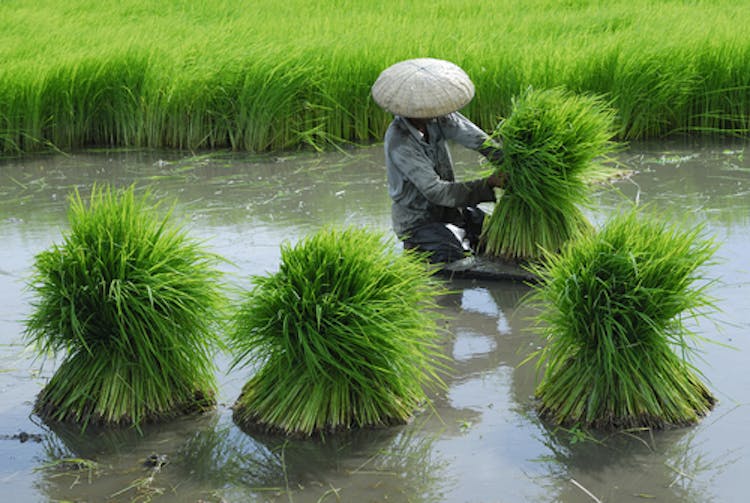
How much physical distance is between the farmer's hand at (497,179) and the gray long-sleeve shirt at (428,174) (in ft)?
0.10

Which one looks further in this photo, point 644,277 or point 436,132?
point 436,132

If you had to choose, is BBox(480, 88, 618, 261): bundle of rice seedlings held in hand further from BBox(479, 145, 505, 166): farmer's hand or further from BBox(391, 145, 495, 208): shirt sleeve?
BBox(391, 145, 495, 208): shirt sleeve

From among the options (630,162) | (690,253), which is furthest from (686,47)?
(690,253)

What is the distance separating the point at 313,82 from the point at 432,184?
11.0 feet

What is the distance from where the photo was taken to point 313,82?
8641 mm

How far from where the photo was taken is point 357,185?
767 centimetres

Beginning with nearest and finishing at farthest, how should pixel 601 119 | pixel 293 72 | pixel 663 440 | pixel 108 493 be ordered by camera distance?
1. pixel 108 493
2. pixel 663 440
3. pixel 601 119
4. pixel 293 72

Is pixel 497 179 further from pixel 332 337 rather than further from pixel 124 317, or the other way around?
pixel 124 317

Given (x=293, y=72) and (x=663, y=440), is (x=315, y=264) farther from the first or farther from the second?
(x=293, y=72)

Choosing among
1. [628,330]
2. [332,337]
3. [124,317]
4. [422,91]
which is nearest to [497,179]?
[422,91]

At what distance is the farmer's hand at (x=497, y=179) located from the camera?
5531mm

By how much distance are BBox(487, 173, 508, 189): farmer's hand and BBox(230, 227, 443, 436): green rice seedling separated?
1.64 m

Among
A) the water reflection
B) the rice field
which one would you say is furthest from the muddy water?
the rice field

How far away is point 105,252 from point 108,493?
37.0 inches
